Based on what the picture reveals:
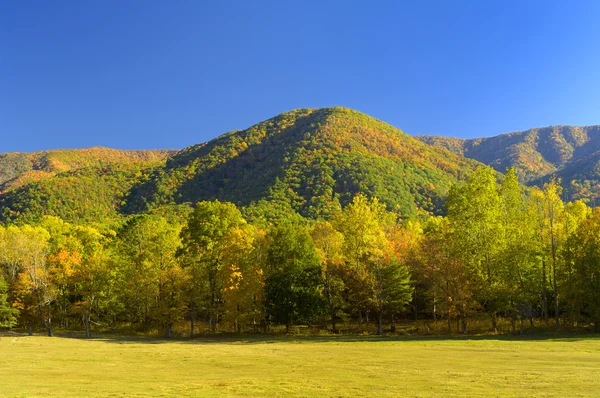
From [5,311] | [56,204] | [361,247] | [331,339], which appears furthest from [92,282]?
[56,204]

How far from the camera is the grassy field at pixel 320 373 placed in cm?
1609

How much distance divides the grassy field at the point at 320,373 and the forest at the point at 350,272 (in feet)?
49.2


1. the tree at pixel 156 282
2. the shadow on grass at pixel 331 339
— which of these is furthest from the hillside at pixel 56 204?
the shadow on grass at pixel 331 339

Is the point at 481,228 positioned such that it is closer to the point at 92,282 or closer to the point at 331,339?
the point at 331,339

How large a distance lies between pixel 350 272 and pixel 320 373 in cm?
3072

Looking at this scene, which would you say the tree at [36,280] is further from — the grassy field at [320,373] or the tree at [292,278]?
the grassy field at [320,373]

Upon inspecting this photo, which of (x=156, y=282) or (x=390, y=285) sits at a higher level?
(x=156, y=282)

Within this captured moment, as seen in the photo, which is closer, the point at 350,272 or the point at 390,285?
the point at 390,285

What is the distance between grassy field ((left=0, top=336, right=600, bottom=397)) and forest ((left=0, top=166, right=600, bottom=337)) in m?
15.0

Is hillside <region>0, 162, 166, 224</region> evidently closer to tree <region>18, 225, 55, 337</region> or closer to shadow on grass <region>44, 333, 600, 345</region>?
tree <region>18, 225, 55, 337</region>

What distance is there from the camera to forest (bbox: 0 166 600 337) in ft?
150

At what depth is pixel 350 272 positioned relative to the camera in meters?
51.4

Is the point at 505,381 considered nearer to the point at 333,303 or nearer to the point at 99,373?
the point at 99,373

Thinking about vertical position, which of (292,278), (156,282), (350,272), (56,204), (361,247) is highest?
(56,204)
